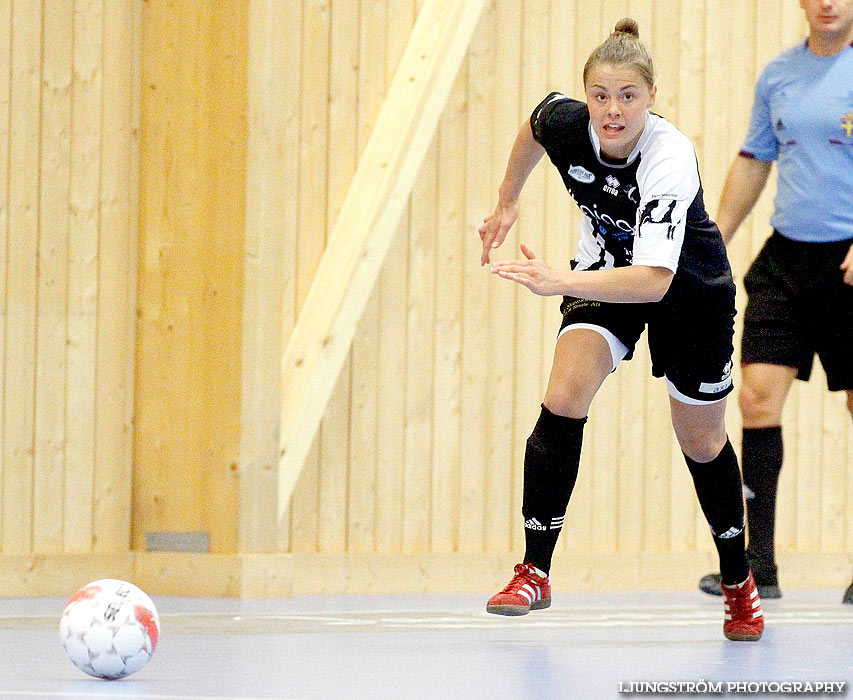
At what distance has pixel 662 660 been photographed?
3.93 meters

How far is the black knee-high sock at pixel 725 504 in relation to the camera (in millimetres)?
4426

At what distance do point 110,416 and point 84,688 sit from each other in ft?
9.92

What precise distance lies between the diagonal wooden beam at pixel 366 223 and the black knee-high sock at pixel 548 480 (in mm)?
2040

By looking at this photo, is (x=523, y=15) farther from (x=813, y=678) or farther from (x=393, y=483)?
(x=813, y=678)

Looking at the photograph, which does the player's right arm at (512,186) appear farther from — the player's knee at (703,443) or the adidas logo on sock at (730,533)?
the adidas logo on sock at (730,533)

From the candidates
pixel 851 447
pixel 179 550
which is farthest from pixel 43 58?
pixel 851 447

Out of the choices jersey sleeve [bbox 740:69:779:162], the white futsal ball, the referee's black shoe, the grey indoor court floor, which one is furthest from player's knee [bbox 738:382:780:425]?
the white futsal ball

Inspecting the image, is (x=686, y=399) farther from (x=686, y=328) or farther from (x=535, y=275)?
(x=535, y=275)

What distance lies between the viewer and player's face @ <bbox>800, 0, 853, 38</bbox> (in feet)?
18.7

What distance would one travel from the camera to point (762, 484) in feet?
18.9

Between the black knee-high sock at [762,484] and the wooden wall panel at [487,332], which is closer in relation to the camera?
the black knee-high sock at [762,484]

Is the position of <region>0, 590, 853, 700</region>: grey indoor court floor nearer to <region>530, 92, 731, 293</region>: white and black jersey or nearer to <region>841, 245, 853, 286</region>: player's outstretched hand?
<region>530, 92, 731, 293</region>: white and black jersey

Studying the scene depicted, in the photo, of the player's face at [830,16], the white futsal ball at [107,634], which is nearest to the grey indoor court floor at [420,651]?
the white futsal ball at [107,634]

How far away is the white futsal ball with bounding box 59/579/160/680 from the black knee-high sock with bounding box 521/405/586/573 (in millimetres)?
1172
